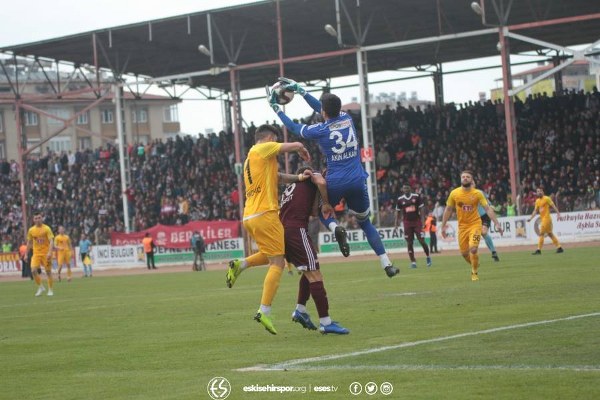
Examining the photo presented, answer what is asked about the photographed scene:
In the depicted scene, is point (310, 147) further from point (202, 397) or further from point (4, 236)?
point (202, 397)

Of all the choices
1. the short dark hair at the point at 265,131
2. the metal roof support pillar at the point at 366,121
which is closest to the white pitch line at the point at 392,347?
the short dark hair at the point at 265,131

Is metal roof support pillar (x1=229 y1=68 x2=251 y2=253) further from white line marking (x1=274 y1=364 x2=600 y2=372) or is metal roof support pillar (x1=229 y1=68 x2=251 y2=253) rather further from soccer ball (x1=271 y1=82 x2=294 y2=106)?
white line marking (x1=274 y1=364 x2=600 y2=372)

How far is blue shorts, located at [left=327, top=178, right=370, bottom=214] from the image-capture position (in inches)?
558

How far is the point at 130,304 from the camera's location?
2142 cm

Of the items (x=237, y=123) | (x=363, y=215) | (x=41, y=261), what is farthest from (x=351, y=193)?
(x=237, y=123)

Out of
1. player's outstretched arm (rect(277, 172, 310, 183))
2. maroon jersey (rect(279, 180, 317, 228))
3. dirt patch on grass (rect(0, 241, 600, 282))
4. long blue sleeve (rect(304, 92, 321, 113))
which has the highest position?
long blue sleeve (rect(304, 92, 321, 113))

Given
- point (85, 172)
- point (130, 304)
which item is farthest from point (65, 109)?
point (130, 304)

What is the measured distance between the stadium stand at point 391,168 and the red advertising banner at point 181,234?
1.53m

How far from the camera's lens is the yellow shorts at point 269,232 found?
1226 centimetres

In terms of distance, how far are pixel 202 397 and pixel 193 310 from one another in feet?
32.8

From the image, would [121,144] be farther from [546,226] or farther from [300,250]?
[300,250]

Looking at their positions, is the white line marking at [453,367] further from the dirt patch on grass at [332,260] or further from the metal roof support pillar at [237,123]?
the metal roof support pillar at [237,123]

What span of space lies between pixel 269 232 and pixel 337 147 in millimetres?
2143

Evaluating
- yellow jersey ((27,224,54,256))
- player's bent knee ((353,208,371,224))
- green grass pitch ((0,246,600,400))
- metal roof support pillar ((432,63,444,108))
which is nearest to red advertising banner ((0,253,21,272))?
metal roof support pillar ((432,63,444,108))
